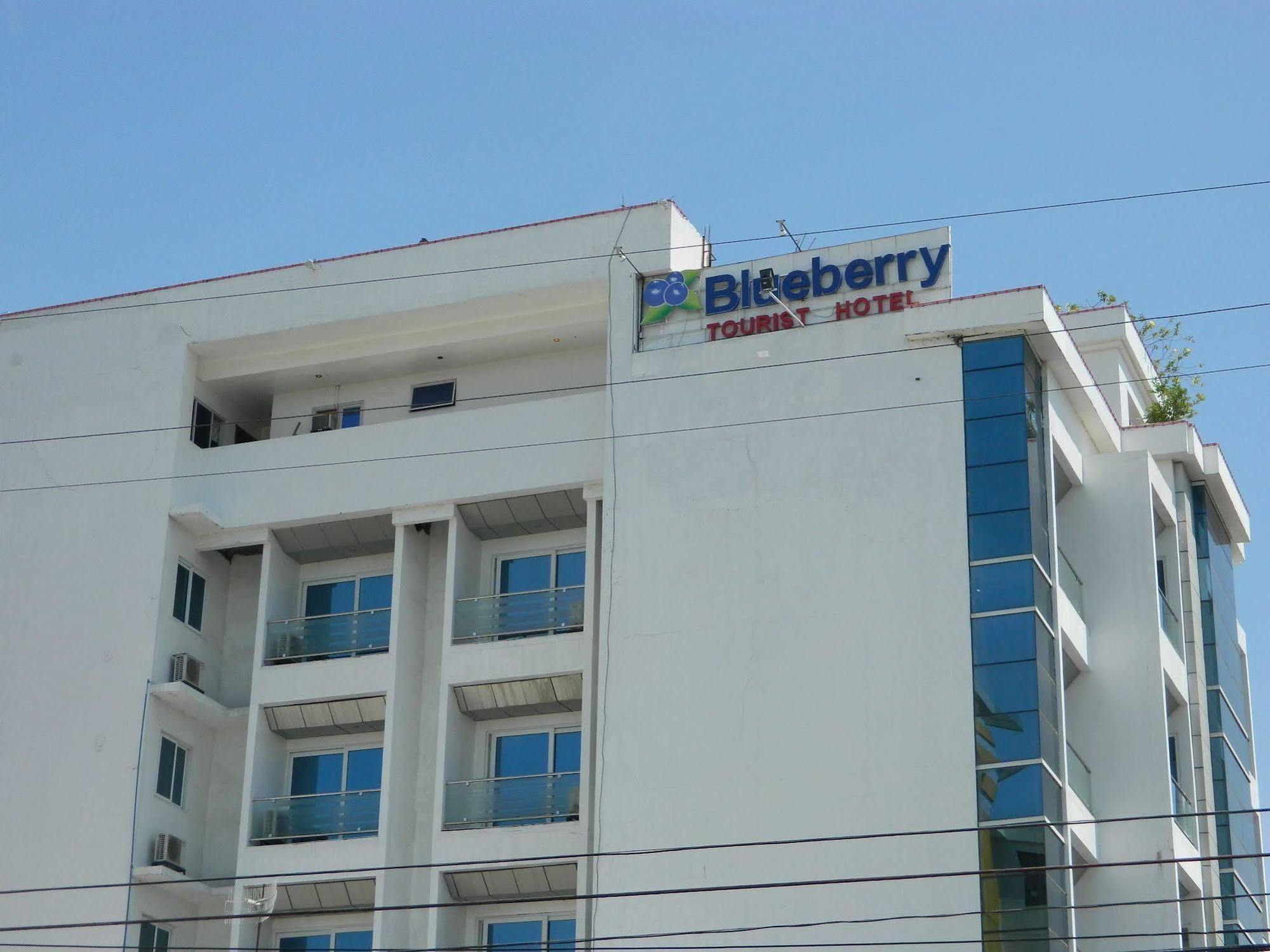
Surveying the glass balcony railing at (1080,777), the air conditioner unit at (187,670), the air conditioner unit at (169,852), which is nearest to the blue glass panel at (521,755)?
the air conditioner unit at (187,670)

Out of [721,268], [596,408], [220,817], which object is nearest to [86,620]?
[220,817]

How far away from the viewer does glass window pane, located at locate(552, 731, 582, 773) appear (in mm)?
35688

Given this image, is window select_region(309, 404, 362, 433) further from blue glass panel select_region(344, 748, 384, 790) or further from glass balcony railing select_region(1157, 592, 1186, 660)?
glass balcony railing select_region(1157, 592, 1186, 660)

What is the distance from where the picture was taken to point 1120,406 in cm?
3950

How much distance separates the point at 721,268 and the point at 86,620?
13.2 meters

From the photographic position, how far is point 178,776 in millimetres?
37438

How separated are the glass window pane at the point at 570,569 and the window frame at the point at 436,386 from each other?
154 inches

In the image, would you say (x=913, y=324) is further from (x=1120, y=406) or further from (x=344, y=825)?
(x=344, y=825)

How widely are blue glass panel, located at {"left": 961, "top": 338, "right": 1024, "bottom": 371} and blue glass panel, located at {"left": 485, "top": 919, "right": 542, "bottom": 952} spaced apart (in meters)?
11.7

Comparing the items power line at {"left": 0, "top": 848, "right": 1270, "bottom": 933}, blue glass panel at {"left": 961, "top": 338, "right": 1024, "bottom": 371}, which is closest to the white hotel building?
blue glass panel at {"left": 961, "top": 338, "right": 1024, "bottom": 371}

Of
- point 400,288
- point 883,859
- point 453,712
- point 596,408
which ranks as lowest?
point 883,859

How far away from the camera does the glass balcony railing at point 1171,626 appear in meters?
35.2

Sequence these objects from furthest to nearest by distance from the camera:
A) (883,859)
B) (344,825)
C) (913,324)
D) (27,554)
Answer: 1. (27,554)
2. (344,825)
3. (913,324)
4. (883,859)

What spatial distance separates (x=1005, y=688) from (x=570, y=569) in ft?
30.0
